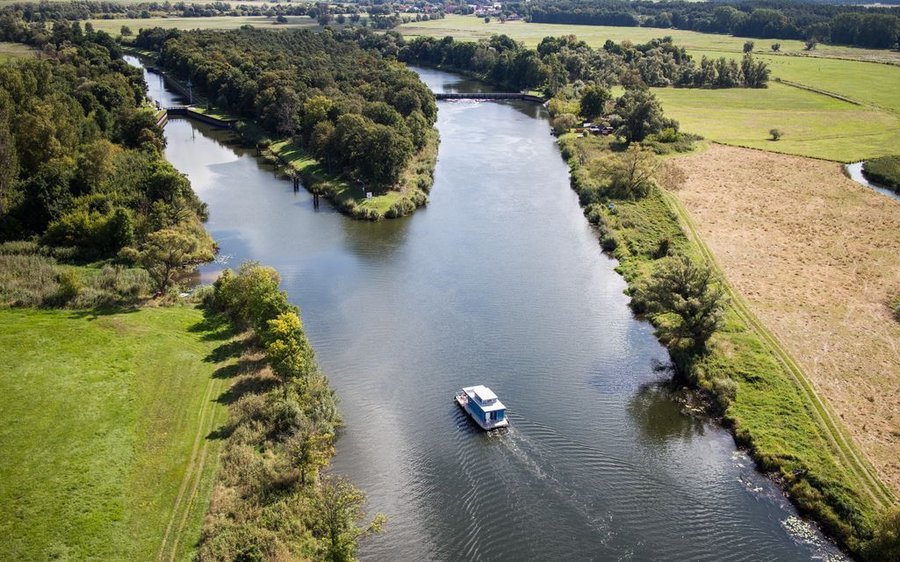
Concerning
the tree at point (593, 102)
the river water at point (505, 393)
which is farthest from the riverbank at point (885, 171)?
the river water at point (505, 393)

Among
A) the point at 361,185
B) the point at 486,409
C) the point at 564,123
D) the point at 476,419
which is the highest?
the point at 564,123

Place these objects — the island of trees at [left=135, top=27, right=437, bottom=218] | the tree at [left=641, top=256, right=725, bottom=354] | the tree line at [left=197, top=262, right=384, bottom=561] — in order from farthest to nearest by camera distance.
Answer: the island of trees at [left=135, top=27, right=437, bottom=218] < the tree at [left=641, top=256, right=725, bottom=354] < the tree line at [left=197, top=262, right=384, bottom=561]

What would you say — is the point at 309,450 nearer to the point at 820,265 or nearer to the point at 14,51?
the point at 820,265

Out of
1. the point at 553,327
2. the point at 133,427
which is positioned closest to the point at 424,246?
the point at 553,327

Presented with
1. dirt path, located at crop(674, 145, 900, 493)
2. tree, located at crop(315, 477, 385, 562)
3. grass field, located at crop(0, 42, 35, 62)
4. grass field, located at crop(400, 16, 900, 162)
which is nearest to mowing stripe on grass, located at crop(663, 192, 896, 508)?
dirt path, located at crop(674, 145, 900, 493)

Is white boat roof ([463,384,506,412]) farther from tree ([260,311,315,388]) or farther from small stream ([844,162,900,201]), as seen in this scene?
small stream ([844,162,900,201])

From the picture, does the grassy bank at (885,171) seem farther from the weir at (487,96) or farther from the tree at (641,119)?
the weir at (487,96)

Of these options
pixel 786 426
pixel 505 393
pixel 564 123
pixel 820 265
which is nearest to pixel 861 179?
pixel 820 265
